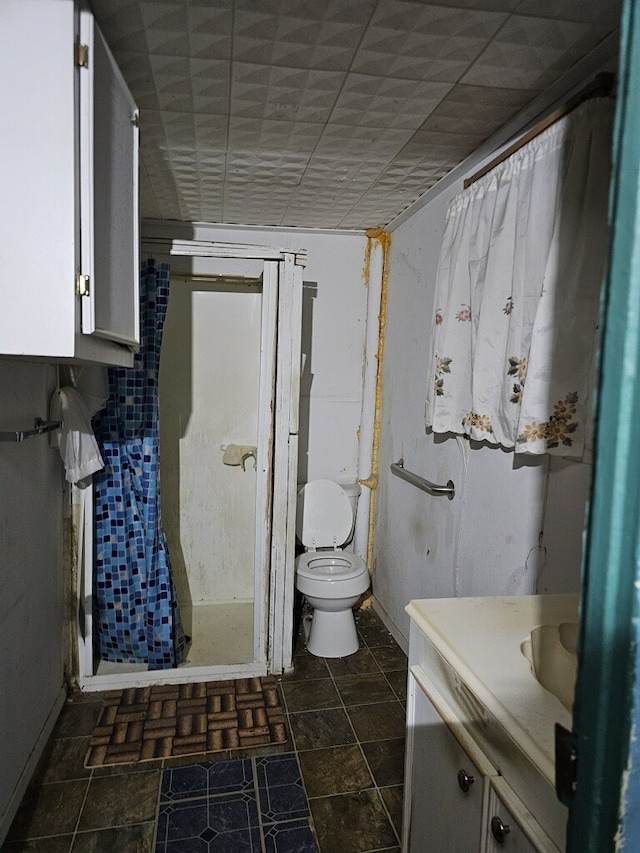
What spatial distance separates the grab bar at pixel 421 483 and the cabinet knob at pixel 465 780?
1242 mm

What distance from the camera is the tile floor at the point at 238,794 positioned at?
5.42 feet

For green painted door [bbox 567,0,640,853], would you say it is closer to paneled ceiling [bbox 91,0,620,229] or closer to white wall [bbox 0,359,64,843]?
paneled ceiling [bbox 91,0,620,229]

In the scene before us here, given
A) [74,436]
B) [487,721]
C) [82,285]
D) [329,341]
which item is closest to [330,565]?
[329,341]

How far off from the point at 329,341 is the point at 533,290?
183 centimetres

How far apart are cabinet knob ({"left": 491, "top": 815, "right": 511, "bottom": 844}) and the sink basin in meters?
0.21

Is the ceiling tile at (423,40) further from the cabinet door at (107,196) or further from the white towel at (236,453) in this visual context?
the white towel at (236,453)

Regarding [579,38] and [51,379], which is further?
[51,379]

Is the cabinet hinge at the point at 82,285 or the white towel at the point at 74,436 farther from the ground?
the cabinet hinge at the point at 82,285

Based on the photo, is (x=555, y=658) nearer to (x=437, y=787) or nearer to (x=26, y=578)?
(x=437, y=787)

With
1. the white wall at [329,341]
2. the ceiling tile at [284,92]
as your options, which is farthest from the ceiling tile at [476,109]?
the white wall at [329,341]

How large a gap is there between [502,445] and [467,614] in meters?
0.68

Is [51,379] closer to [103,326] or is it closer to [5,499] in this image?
[5,499]

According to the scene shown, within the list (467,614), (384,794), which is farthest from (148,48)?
(384,794)

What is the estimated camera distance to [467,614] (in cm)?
126
